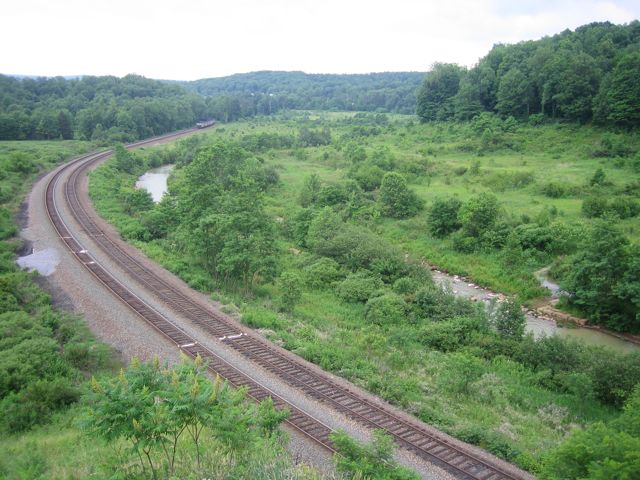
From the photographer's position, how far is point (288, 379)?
60.5ft

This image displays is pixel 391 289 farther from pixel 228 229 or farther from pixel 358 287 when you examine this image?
pixel 228 229

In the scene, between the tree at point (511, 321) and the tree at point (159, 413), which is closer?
the tree at point (159, 413)

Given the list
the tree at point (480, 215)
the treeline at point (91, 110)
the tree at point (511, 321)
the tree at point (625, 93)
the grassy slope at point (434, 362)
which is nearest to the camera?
the grassy slope at point (434, 362)

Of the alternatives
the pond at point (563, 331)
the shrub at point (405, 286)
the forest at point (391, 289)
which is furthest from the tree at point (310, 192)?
the shrub at point (405, 286)

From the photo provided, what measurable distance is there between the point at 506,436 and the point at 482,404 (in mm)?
2384

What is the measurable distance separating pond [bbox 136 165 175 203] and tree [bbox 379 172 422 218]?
25.6 metres

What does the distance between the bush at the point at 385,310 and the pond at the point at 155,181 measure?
3613 cm

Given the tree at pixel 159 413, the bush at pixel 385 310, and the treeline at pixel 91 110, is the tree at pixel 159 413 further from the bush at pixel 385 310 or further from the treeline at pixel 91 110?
the treeline at pixel 91 110

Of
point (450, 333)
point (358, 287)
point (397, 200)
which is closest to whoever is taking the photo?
point (450, 333)

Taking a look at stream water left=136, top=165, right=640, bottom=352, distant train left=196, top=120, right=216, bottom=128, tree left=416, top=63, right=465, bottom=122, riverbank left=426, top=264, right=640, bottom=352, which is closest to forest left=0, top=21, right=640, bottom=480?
riverbank left=426, top=264, right=640, bottom=352

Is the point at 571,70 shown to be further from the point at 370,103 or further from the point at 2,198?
the point at 370,103

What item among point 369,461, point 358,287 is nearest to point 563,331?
point 358,287

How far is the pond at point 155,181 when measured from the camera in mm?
59287

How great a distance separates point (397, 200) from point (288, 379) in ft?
87.4
